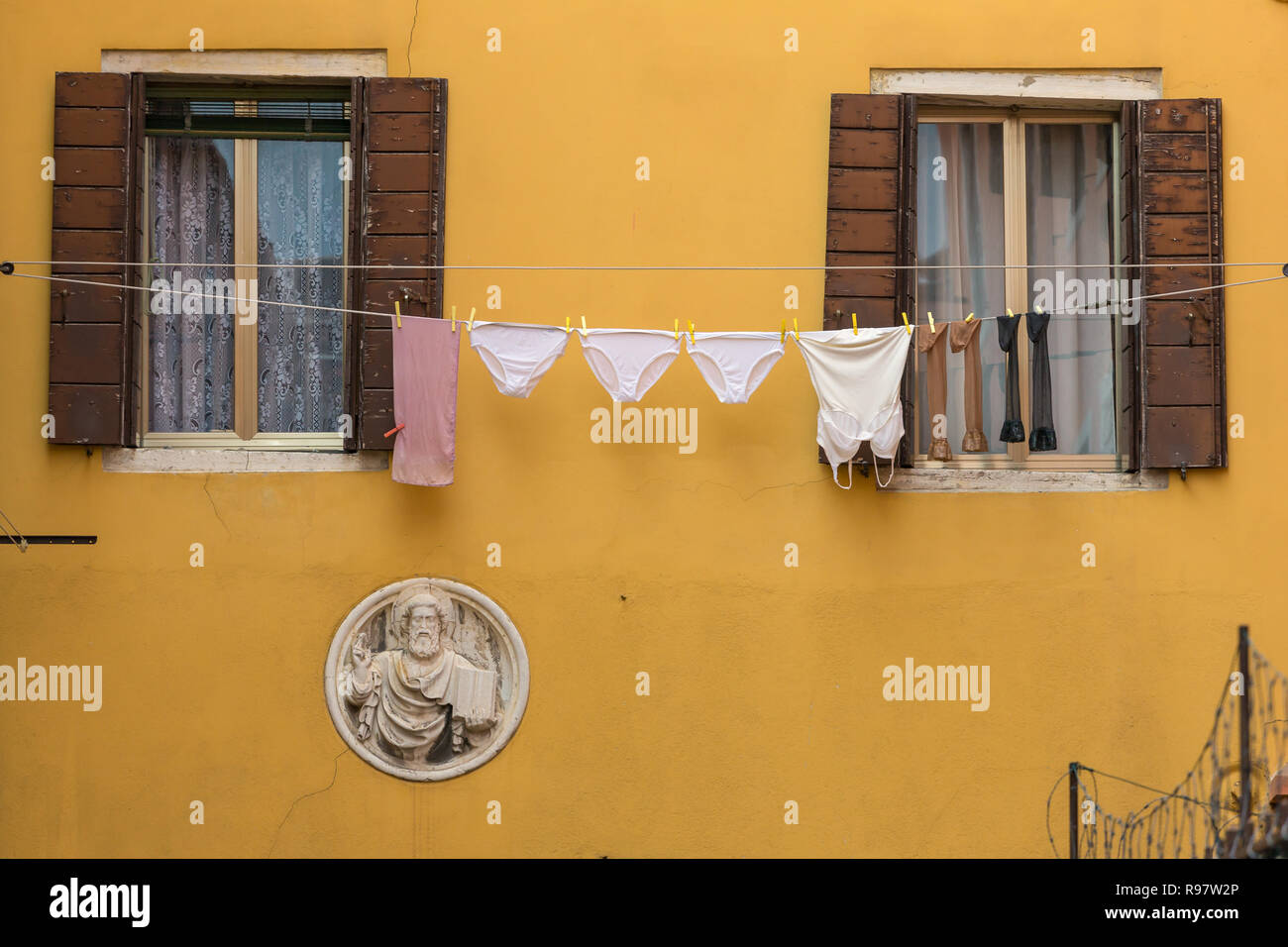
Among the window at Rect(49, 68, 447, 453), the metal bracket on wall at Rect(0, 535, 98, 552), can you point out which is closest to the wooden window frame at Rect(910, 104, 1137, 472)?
the window at Rect(49, 68, 447, 453)

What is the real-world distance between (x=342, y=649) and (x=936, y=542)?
110 inches

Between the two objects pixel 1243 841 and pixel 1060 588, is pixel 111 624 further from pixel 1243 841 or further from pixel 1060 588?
pixel 1243 841

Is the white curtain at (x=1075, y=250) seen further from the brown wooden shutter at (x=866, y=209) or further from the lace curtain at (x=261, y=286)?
the lace curtain at (x=261, y=286)

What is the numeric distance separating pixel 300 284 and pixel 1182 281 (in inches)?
166

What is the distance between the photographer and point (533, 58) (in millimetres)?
7066

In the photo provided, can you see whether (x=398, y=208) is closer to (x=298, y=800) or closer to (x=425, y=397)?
(x=425, y=397)

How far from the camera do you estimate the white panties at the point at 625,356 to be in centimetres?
659

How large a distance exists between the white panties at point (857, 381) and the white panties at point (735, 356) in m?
0.15

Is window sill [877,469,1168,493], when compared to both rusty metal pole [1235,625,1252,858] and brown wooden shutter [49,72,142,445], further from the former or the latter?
brown wooden shutter [49,72,142,445]

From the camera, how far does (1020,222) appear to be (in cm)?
727

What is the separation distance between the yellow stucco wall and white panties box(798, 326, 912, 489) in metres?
0.39

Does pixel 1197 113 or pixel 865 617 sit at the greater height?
pixel 1197 113

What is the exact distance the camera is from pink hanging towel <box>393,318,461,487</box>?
6.66 meters
